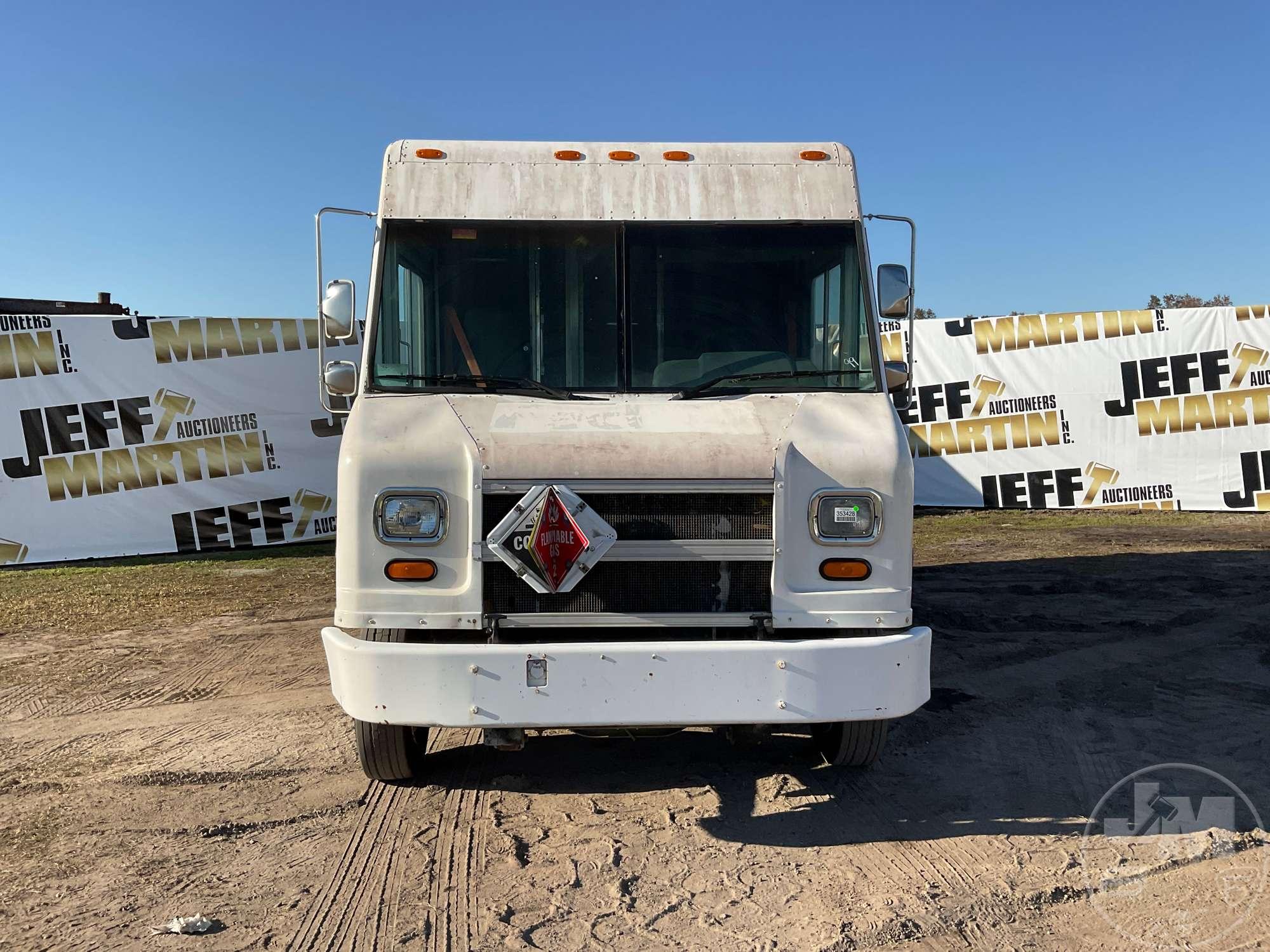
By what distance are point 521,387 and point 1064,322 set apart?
14425mm

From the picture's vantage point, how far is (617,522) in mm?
4156

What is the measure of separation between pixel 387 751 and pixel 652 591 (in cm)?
149

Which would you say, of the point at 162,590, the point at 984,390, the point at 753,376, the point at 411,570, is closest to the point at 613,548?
the point at 411,570

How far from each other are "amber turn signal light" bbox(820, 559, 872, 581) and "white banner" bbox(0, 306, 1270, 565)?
32.9 feet

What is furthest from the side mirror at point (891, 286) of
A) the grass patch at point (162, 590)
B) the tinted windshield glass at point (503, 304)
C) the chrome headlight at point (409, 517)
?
the grass patch at point (162, 590)

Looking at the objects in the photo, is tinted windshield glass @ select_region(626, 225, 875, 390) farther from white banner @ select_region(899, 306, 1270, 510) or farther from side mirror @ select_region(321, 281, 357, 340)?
white banner @ select_region(899, 306, 1270, 510)

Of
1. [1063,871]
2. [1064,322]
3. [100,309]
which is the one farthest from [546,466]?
[100,309]

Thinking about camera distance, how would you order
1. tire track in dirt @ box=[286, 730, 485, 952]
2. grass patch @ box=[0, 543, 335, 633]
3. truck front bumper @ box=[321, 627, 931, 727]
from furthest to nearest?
1. grass patch @ box=[0, 543, 335, 633]
2. truck front bumper @ box=[321, 627, 931, 727]
3. tire track in dirt @ box=[286, 730, 485, 952]

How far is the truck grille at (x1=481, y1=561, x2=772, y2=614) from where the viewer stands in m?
4.18

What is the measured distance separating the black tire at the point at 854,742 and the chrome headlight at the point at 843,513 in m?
0.96

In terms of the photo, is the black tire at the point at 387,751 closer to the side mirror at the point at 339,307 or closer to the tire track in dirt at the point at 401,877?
the tire track in dirt at the point at 401,877

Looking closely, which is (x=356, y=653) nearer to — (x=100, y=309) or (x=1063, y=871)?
(x=1063, y=871)

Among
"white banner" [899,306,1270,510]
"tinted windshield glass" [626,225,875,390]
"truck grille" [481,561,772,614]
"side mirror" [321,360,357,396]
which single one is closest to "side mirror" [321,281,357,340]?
"side mirror" [321,360,357,396]

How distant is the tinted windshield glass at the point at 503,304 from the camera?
505 cm
